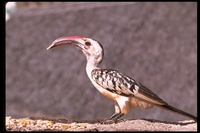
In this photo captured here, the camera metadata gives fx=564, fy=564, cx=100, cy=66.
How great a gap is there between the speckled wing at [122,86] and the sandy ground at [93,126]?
90 millimetres

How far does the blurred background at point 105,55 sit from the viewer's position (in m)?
4.39

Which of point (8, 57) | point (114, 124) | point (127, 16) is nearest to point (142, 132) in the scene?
point (114, 124)

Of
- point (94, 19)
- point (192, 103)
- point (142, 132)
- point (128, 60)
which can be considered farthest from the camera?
point (94, 19)

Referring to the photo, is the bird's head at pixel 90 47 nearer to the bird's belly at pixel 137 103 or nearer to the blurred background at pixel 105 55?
the bird's belly at pixel 137 103

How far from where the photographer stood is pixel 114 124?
170cm

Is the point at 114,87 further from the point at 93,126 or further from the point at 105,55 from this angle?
the point at 105,55

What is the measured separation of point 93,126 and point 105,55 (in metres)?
2.91

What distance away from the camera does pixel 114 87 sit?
1.71 m

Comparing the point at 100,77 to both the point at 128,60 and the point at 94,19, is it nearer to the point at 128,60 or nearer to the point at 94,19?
the point at 128,60

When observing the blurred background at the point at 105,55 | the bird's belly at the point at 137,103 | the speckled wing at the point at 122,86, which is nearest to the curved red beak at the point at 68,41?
the speckled wing at the point at 122,86

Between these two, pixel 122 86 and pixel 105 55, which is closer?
pixel 122 86

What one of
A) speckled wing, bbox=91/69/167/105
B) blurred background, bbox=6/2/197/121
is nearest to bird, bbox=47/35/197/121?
speckled wing, bbox=91/69/167/105

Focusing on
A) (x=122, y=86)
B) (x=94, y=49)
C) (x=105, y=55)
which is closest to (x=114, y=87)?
(x=122, y=86)

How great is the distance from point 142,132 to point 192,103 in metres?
2.74
